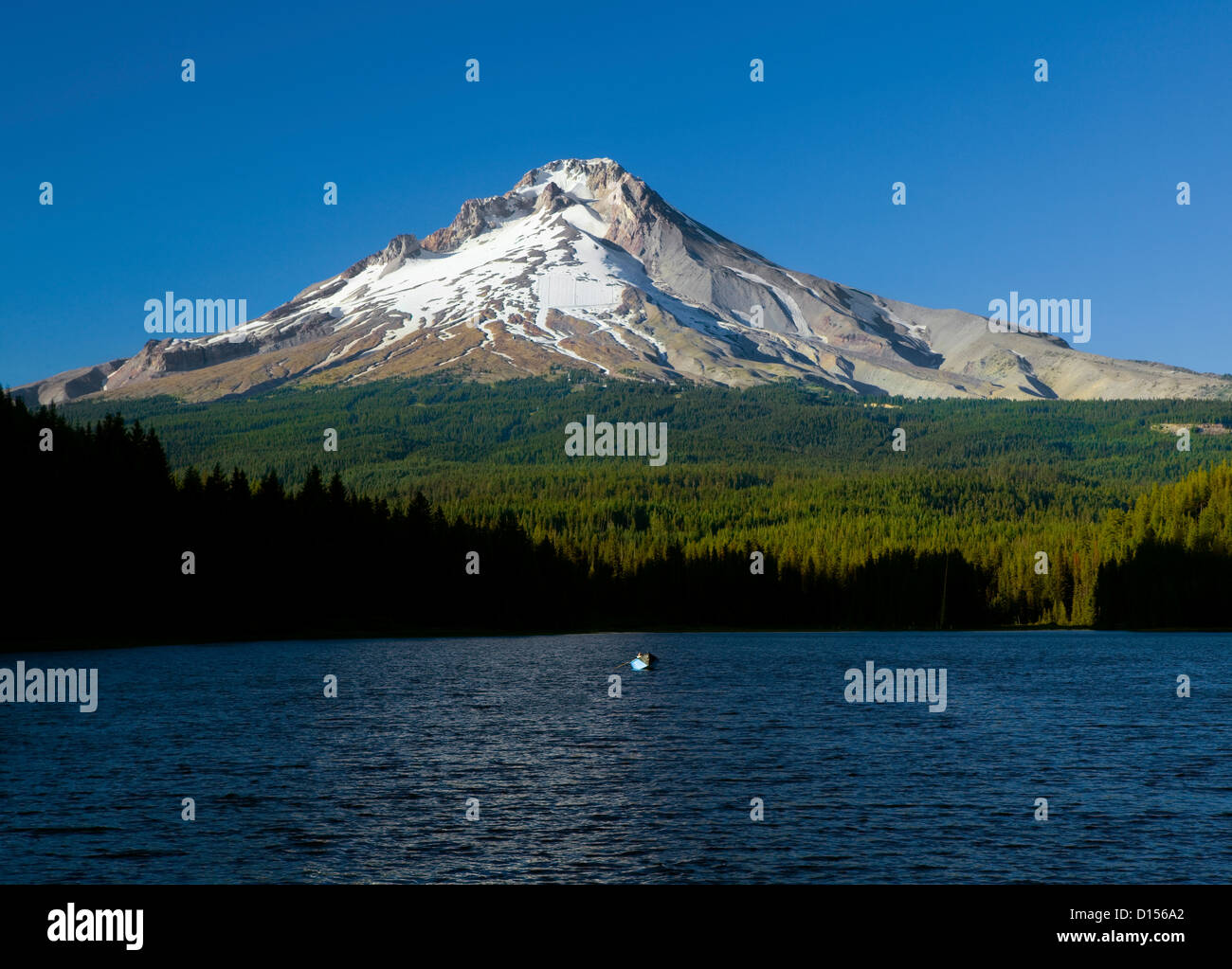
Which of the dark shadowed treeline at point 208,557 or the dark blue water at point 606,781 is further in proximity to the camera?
the dark shadowed treeline at point 208,557

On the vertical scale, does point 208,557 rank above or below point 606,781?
above

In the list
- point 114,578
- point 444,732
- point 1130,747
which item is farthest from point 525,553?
point 1130,747

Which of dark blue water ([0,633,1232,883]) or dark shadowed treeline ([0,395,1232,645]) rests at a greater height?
dark shadowed treeline ([0,395,1232,645])

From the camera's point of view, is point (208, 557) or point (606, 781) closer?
point (606, 781)

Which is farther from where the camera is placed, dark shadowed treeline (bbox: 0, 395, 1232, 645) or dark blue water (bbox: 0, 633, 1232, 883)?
dark shadowed treeline (bbox: 0, 395, 1232, 645)

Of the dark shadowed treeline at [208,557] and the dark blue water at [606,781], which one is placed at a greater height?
the dark shadowed treeline at [208,557]
